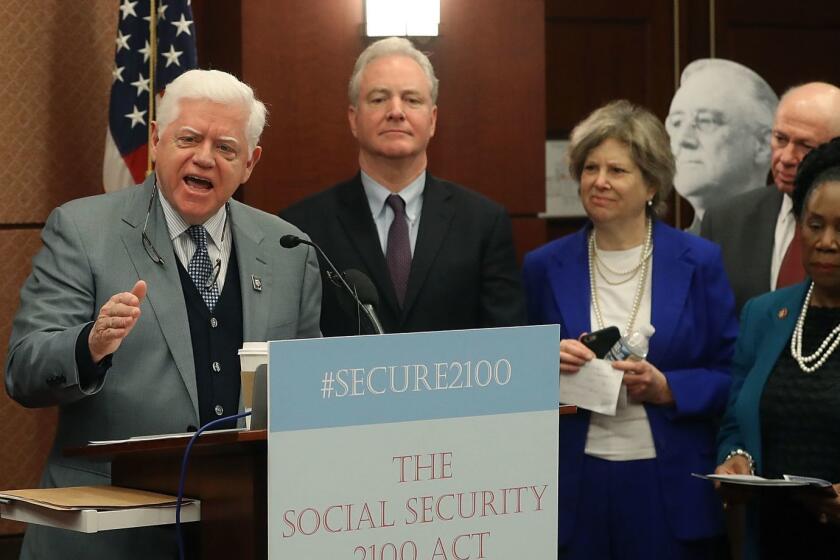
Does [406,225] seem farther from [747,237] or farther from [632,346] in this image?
[747,237]

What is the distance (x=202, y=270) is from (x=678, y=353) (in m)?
1.65

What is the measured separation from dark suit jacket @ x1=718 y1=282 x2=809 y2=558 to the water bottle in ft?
0.89

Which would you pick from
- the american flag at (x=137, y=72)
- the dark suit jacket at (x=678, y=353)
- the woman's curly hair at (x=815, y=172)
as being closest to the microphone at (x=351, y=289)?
the dark suit jacket at (x=678, y=353)

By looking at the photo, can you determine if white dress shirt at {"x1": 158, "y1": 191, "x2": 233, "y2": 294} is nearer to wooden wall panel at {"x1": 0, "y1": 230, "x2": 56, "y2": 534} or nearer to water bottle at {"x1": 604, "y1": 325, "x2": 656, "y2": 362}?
water bottle at {"x1": 604, "y1": 325, "x2": 656, "y2": 362}

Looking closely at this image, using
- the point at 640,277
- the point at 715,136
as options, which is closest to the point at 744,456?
the point at 640,277

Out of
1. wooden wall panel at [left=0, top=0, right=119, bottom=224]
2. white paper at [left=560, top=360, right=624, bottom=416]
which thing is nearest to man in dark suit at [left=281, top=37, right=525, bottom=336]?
white paper at [left=560, top=360, right=624, bottom=416]

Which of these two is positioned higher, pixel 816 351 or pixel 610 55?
pixel 610 55

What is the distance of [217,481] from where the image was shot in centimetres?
220

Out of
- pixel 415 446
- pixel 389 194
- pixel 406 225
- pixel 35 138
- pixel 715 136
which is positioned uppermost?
pixel 715 136

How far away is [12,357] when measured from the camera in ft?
8.57

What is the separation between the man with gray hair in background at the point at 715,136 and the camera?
619 cm

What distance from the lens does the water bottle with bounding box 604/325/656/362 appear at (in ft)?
12.2

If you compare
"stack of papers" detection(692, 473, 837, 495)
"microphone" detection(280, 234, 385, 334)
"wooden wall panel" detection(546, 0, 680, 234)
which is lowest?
"stack of papers" detection(692, 473, 837, 495)

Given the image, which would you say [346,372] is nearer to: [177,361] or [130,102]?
[177,361]
